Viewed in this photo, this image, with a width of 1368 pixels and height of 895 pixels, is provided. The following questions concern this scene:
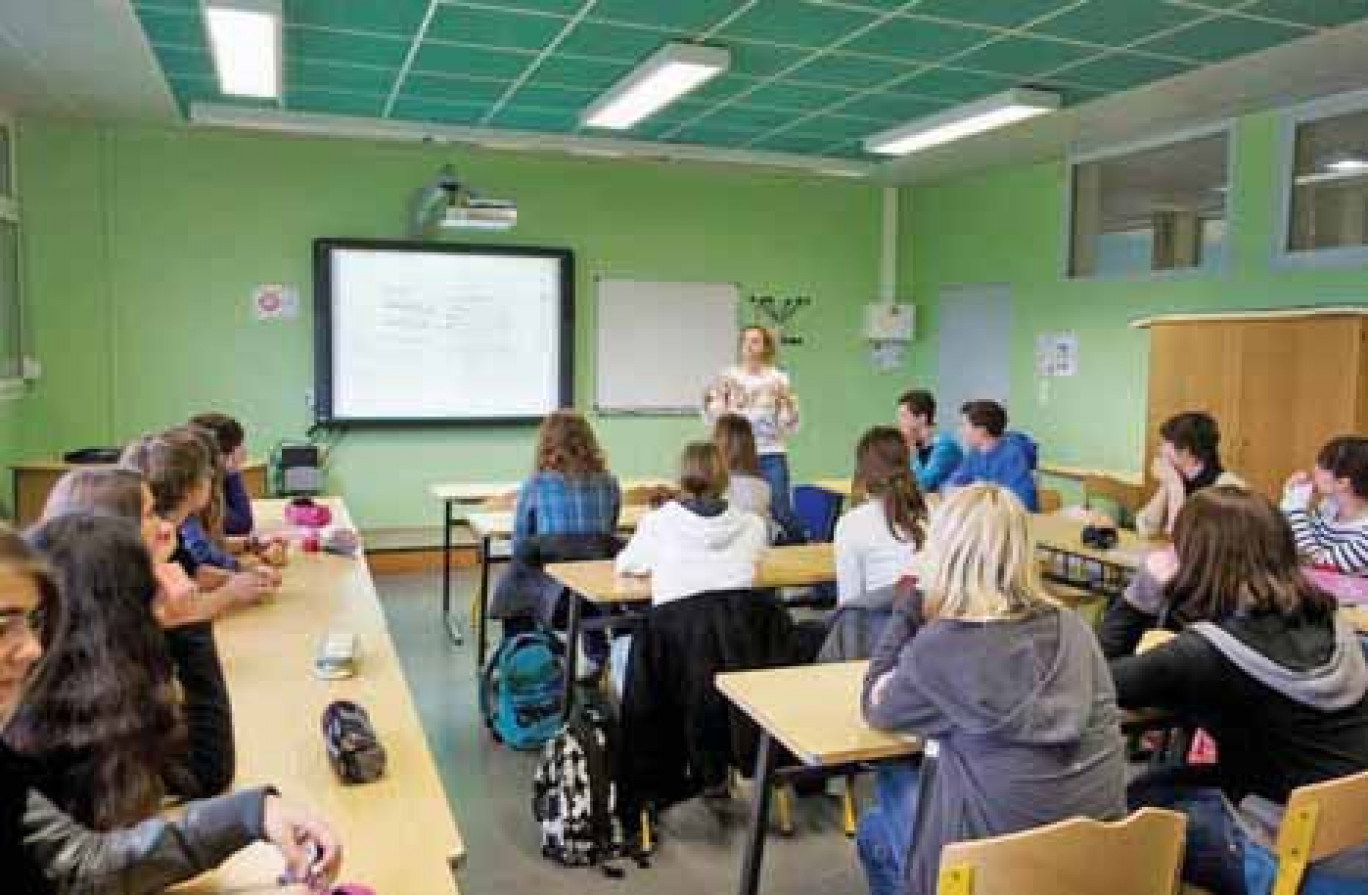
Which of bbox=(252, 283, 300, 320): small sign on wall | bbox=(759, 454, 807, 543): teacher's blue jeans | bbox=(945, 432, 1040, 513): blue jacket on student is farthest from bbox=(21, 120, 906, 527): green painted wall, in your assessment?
bbox=(945, 432, 1040, 513): blue jacket on student

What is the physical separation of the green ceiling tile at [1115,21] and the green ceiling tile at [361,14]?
2523 mm

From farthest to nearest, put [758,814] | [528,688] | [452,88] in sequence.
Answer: [452,88] < [528,688] < [758,814]

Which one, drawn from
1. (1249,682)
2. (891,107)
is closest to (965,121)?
(891,107)

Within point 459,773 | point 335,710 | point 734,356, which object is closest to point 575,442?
point 459,773

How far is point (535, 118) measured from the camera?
6129 millimetres

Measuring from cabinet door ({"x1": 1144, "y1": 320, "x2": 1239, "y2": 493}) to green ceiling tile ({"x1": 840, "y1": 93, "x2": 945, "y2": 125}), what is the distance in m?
1.74

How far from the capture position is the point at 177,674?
1681 mm

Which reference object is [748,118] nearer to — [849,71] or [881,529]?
[849,71]

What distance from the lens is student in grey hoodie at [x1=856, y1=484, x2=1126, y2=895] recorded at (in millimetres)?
1794

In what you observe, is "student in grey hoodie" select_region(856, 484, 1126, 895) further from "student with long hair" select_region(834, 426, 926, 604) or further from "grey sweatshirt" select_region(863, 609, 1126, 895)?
"student with long hair" select_region(834, 426, 926, 604)

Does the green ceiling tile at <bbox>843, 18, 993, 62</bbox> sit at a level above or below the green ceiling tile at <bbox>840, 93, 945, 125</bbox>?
below

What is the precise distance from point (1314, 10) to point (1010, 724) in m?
3.56

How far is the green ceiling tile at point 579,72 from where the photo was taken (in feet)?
16.1

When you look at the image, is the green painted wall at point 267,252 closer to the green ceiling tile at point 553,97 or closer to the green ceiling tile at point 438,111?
the green ceiling tile at point 438,111
